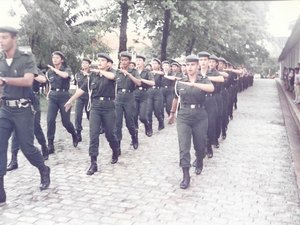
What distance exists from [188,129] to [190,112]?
0.23 m

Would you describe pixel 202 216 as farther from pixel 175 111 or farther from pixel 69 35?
pixel 69 35

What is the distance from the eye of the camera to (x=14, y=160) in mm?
6336

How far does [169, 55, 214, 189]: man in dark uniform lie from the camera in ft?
→ 17.9

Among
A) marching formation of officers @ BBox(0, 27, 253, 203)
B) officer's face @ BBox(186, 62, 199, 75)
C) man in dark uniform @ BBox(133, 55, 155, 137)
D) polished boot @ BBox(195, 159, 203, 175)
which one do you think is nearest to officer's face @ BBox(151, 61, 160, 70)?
marching formation of officers @ BBox(0, 27, 253, 203)

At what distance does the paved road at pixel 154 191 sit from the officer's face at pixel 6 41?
66.9 inches

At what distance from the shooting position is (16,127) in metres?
4.72

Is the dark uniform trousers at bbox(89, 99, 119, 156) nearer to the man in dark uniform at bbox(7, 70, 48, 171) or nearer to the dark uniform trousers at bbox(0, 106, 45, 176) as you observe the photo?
the man in dark uniform at bbox(7, 70, 48, 171)

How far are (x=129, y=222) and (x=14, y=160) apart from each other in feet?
9.38

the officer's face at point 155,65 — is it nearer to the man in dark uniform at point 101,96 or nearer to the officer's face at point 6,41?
the man in dark uniform at point 101,96

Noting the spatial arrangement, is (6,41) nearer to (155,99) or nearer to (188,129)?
Answer: (188,129)

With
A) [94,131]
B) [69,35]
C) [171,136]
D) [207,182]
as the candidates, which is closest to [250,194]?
[207,182]

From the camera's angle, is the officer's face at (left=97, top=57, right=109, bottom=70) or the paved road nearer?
the paved road

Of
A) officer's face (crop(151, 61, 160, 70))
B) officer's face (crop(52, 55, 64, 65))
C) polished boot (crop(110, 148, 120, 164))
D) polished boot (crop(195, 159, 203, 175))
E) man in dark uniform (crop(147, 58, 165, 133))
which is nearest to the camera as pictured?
polished boot (crop(195, 159, 203, 175))

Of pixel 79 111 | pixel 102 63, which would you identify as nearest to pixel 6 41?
pixel 102 63
